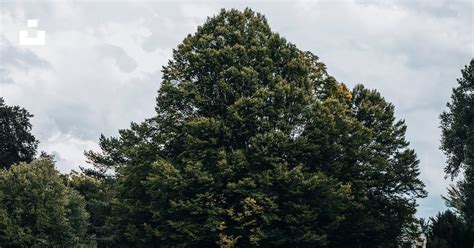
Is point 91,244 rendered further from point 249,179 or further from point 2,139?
point 249,179

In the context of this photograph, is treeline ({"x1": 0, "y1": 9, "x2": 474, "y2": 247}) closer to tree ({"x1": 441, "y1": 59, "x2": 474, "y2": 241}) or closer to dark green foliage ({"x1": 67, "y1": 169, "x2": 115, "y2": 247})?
tree ({"x1": 441, "y1": 59, "x2": 474, "y2": 241})

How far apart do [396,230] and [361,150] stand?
25.6ft

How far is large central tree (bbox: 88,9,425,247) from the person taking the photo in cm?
5088

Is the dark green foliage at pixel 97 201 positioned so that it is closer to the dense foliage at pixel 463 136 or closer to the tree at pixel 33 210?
the tree at pixel 33 210

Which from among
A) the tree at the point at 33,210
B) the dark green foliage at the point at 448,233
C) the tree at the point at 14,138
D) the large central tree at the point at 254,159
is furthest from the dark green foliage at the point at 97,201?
the dark green foliage at the point at 448,233

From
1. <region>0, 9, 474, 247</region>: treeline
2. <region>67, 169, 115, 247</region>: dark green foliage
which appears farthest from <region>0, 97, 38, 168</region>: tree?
<region>67, 169, 115, 247</region>: dark green foliage

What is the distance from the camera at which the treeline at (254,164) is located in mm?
50938

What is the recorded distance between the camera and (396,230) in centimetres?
5953

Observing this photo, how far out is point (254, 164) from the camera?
51938 millimetres

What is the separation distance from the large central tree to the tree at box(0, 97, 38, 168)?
2173cm

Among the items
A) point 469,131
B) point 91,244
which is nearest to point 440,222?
point 469,131

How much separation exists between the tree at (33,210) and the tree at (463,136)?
34.9m

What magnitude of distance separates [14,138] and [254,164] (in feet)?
116

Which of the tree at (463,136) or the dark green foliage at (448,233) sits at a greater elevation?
the tree at (463,136)
